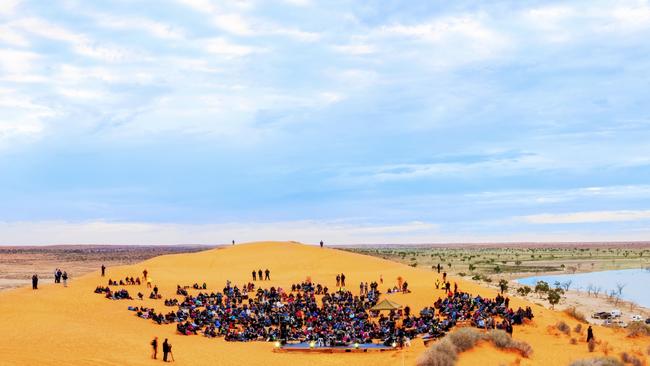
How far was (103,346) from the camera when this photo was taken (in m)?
31.6

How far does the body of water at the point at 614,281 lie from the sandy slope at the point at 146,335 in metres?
24.9

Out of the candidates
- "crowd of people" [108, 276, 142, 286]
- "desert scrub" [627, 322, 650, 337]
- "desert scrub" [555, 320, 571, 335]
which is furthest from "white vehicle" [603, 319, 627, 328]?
"crowd of people" [108, 276, 142, 286]

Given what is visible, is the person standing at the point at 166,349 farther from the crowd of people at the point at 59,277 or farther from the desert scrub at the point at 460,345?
the crowd of people at the point at 59,277

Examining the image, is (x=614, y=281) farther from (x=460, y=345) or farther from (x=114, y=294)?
(x=114, y=294)

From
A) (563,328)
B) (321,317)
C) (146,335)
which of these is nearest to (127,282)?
(146,335)

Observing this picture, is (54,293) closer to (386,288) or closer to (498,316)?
(386,288)

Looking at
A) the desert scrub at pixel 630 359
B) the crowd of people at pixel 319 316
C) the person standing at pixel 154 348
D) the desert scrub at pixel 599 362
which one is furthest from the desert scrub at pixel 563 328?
the person standing at pixel 154 348

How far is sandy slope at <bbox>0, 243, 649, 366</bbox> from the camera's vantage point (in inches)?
1135

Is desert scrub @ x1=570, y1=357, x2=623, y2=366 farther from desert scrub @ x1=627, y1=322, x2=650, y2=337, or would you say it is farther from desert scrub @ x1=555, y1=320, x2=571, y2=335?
desert scrub @ x1=627, y1=322, x2=650, y2=337

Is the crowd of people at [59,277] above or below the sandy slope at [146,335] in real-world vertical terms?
above

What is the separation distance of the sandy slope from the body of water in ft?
81.7

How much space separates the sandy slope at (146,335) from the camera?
28828mm

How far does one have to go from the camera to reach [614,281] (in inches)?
3258

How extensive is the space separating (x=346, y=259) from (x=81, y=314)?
3567 centimetres
